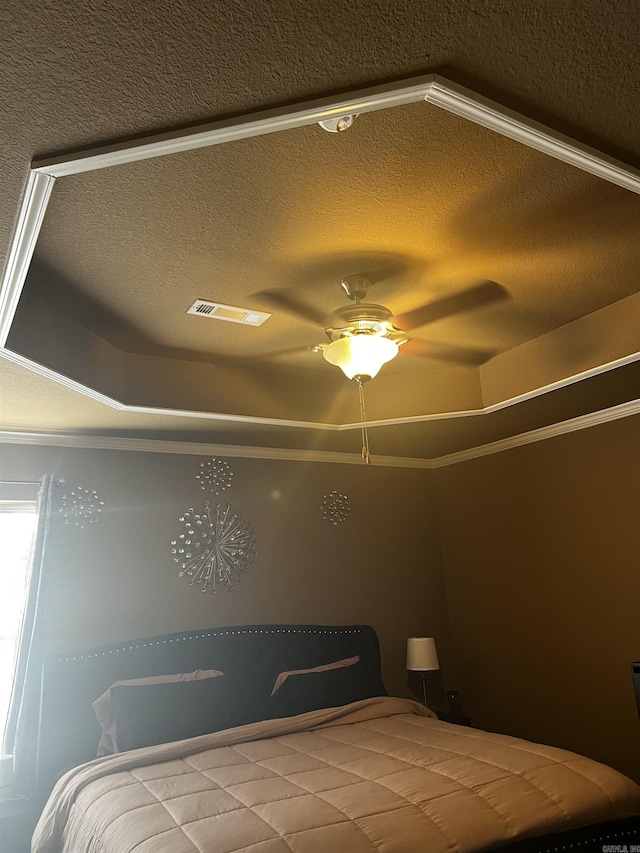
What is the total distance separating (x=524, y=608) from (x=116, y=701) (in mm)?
2798

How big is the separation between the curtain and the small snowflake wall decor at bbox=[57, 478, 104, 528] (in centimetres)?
9

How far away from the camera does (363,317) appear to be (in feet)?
8.90

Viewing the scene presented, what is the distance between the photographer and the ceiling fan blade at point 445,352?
11.3ft

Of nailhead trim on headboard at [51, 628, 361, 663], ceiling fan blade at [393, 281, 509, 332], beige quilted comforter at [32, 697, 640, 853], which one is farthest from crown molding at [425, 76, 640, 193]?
nailhead trim on headboard at [51, 628, 361, 663]

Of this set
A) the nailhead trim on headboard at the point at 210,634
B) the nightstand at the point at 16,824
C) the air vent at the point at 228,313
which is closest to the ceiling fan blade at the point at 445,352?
the air vent at the point at 228,313

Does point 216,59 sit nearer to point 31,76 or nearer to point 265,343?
point 31,76

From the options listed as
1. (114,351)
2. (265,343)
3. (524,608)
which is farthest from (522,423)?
(114,351)

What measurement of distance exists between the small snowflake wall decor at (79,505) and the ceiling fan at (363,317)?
193cm

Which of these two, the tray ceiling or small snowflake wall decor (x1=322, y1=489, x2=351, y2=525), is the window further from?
small snowflake wall decor (x1=322, y1=489, x2=351, y2=525)

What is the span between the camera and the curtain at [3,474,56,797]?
337 cm

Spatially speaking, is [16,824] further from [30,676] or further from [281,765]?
[281,765]

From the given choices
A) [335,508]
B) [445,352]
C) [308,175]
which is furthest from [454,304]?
[335,508]

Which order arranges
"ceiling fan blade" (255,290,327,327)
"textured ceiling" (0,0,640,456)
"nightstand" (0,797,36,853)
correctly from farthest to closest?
1. "nightstand" (0,797,36,853)
2. "ceiling fan blade" (255,290,327,327)
3. "textured ceiling" (0,0,640,456)

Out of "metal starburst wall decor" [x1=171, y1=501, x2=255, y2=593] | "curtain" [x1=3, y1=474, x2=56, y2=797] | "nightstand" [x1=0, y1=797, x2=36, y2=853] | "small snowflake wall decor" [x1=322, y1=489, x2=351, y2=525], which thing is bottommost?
"nightstand" [x1=0, y1=797, x2=36, y2=853]
